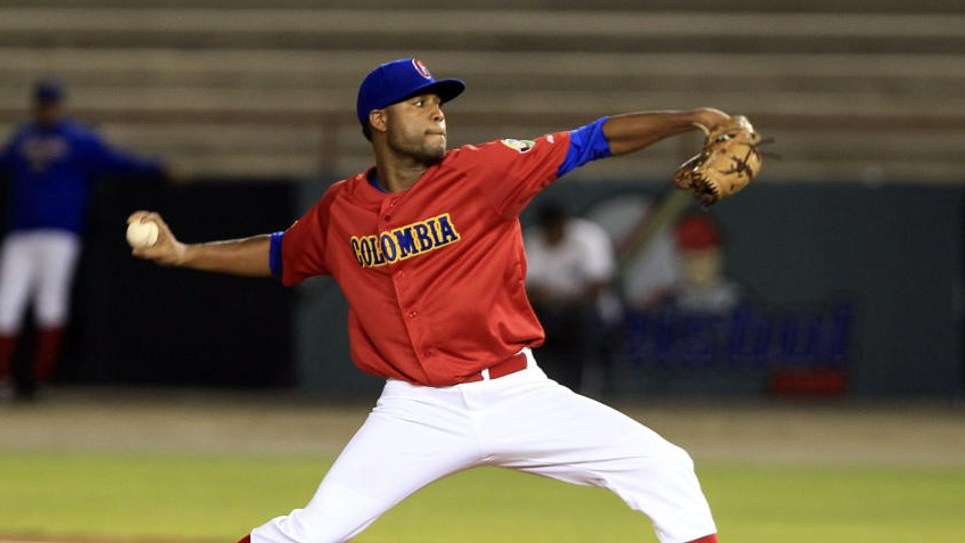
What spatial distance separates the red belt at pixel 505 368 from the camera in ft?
14.8

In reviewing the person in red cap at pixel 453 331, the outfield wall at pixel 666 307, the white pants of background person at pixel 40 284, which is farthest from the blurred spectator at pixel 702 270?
the person in red cap at pixel 453 331

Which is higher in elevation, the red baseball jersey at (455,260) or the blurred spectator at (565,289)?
the red baseball jersey at (455,260)

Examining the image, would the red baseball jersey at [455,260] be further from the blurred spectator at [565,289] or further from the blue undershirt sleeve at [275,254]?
the blurred spectator at [565,289]

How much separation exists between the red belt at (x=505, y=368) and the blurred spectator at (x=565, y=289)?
564cm

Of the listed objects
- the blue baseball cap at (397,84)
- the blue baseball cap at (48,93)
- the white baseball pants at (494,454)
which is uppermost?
the blue baseball cap at (48,93)

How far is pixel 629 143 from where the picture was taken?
4.41 meters

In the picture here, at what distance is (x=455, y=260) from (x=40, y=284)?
701 cm

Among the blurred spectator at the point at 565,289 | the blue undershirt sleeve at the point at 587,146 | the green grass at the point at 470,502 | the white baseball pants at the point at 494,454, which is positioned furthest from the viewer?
the blurred spectator at the point at 565,289

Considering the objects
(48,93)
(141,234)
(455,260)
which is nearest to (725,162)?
(455,260)

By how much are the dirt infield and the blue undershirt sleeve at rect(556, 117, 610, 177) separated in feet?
15.5

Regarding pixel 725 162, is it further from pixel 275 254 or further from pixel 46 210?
pixel 46 210

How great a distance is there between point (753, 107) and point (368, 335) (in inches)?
409

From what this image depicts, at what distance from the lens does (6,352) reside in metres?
10.9

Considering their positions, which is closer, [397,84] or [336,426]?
[397,84]
